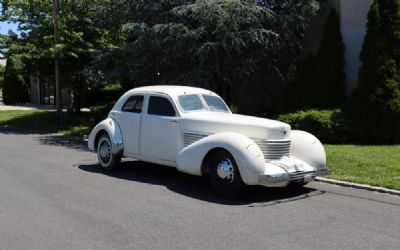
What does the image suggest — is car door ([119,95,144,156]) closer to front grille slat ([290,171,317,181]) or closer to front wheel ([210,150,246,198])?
front wheel ([210,150,246,198])

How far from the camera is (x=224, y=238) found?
5789 mm

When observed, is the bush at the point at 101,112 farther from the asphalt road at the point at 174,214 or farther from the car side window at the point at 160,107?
the car side window at the point at 160,107

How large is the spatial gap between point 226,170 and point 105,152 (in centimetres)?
339

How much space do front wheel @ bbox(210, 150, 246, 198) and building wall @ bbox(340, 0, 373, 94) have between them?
7757mm

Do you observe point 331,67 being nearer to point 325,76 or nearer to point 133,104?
point 325,76

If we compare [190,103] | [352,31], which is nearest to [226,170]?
[190,103]

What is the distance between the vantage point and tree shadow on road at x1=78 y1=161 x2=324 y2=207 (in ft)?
25.4

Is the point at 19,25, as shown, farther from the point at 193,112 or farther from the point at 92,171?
the point at 193,112

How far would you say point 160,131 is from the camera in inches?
365

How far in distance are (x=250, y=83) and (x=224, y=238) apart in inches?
482

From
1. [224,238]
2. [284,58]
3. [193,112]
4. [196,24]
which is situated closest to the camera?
[224,238]

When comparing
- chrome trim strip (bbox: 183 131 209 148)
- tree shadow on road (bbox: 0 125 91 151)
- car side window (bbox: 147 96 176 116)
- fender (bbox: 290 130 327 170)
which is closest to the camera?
fender (bbox: 290 130 327 170)

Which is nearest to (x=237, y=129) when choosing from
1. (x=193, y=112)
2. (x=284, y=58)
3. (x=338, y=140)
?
(x=193, y=112)

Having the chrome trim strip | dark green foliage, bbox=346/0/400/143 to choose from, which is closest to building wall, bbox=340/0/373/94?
dark green foliage, bbox=346/0/400/143
